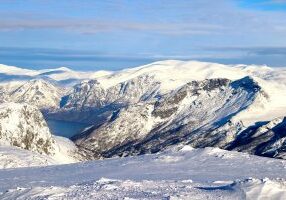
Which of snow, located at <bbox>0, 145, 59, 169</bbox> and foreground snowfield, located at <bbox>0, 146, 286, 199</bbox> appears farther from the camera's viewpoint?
snow, located at <bbox>0, 145, 59, 169</bbox>

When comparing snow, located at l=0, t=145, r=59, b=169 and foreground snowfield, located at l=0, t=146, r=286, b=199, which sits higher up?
foreground snowfield, located at l=0, t=146, r=286, b=199

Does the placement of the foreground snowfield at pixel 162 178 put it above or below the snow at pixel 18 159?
above

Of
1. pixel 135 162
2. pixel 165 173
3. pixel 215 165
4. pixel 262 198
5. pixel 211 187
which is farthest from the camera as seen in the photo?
pixel 135 162

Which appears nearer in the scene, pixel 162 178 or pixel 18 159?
pixel 162 178

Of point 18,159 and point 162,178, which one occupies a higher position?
point 162,178

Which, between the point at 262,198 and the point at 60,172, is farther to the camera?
the point at 60,172

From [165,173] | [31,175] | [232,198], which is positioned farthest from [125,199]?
[31,175]

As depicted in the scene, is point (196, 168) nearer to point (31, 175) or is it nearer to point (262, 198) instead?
point (31, 175)

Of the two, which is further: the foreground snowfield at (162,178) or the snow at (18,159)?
the snow at (18,159)
